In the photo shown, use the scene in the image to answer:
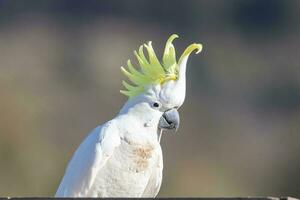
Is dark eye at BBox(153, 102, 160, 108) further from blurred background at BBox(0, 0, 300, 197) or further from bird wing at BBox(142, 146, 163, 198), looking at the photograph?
blurred background at BBox(0, 0, 300, 197)

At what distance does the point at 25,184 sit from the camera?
11.6 meters

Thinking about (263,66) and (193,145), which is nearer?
(193,145)

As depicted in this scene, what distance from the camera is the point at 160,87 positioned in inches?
239

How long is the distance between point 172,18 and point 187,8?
2.40ft

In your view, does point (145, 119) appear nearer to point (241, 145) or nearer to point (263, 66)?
point (241, 145)

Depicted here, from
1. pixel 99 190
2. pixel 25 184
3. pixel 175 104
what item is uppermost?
pixel 175 104

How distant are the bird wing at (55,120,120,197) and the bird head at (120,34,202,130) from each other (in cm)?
20

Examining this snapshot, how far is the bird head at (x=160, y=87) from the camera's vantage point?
19.8ft

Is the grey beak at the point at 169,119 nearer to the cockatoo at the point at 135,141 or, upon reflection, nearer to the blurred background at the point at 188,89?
the cockatoo at the point at 135,141

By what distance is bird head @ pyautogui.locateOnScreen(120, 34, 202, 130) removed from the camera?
6047 mm

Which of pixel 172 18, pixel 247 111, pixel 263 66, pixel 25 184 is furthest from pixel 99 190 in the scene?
pixel 172 18

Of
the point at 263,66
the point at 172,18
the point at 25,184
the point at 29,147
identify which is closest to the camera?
the point at 25,184

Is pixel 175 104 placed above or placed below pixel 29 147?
above

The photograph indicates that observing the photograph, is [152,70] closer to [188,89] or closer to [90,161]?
[90,161]
